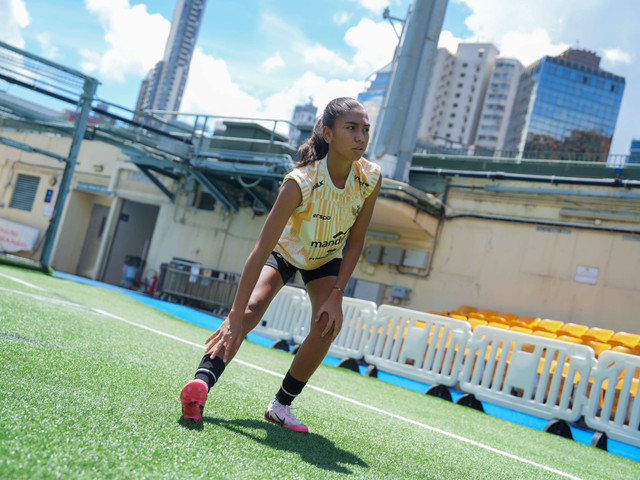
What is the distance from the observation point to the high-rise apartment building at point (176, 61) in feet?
517

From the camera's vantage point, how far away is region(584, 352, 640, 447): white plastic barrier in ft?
18.4

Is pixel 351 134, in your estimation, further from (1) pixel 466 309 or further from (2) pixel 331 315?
(1) pixel 466 309

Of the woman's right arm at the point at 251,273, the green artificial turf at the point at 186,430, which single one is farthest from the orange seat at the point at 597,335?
the woman's right arm at the point at 251,273

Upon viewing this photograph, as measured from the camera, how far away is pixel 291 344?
1001 cm

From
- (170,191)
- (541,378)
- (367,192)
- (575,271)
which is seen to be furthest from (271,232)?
(170,191)

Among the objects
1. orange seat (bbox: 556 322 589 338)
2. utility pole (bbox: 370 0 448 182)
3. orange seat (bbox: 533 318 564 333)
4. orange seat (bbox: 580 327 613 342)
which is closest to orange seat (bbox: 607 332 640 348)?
orange seat (bbox: 580 327 613 342)

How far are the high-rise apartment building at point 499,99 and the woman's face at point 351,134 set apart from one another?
129 meters

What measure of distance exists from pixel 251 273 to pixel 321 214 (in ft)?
1.48

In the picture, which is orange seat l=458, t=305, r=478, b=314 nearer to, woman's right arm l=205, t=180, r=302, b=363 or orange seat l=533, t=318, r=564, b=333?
orange seat l=533, t=318, r=564, b=333

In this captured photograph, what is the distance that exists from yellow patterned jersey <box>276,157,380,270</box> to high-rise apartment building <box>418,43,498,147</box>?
123 m

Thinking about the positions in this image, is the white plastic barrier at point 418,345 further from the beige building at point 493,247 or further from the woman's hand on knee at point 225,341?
the woman's hand on knee at point 225,341

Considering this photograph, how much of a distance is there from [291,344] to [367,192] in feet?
24.6

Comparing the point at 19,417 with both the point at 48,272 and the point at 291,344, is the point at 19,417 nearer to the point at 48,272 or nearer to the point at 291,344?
the point at 291,344

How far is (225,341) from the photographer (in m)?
2.41
